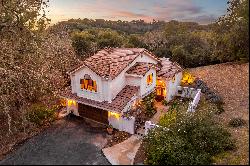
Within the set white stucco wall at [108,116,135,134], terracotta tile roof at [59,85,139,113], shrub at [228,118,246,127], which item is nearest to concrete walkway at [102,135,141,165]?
white stucco wall at [108,116,135,134]

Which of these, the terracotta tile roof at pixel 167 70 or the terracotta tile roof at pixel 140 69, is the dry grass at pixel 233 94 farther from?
the terracotta tile roof at pixel 140 69

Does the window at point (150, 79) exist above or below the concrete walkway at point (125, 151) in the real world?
above

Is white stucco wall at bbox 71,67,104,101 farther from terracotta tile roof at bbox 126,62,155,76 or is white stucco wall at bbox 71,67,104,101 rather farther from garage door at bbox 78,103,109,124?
terracotta tile roof at bbox 126,62,155,76

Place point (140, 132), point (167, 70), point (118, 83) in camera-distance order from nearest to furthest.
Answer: point (140, 132) < point (118, 83) < point (167, 70)

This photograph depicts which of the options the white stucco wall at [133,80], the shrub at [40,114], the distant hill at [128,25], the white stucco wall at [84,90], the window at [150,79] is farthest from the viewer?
the distant hill at [128,25]

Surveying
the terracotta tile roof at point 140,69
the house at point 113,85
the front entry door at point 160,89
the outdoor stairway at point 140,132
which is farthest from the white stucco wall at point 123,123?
the front entry door at point 160,89

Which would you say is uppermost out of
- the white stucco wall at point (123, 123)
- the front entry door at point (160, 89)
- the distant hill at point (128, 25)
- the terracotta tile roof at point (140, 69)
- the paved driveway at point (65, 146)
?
the distant hill at point (128, 25)

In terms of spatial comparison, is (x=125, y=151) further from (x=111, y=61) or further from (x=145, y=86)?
→ (x=111, y=61)

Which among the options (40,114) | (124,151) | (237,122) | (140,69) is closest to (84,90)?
(40,114)
